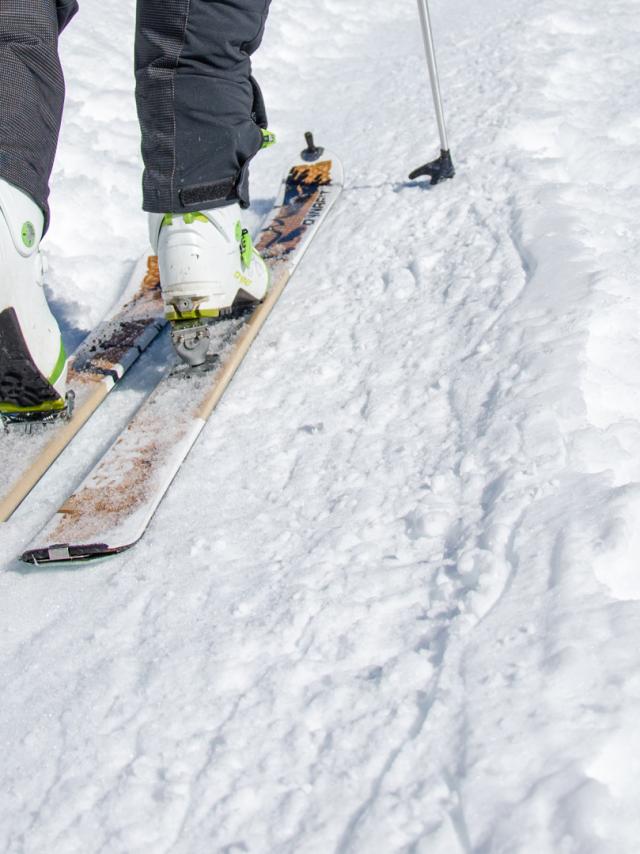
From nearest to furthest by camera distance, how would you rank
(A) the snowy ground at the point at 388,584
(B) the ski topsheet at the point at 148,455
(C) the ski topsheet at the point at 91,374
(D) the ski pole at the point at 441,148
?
(A) the snowy ground at the point at 388,584
(B) the ski topsheet at the point at 148,455
(C) the ski topsheet at the point at 91,374
(D) the ski pole at the point at 441,148

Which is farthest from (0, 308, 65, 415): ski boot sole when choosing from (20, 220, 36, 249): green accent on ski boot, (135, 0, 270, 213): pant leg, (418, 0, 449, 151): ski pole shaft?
(418, 0, 449, 151): ski pole shaft

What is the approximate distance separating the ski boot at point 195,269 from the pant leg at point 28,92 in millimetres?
414

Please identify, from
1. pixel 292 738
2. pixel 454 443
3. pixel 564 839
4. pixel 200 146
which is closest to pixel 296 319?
pixel 200 146

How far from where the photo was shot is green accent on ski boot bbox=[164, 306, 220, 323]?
2.42 metres

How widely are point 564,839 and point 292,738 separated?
459 mm

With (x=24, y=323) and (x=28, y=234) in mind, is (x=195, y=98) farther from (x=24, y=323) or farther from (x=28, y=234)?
(x=24, y=323)

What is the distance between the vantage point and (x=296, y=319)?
9.07 feet

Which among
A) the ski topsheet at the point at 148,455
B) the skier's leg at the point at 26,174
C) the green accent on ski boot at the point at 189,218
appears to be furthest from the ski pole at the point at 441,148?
the skier's leg at the point at 26,174

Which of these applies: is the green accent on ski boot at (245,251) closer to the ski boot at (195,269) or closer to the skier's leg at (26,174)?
the ski boot at (195,269)

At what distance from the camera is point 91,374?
8.69 ft

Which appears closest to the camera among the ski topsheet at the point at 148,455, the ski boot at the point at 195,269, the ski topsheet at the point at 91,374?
the ski topsheet at the point at 148,455

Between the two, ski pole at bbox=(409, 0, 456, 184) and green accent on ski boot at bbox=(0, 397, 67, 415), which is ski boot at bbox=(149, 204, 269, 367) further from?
ski pole at bbox=(409, 0, 456, 184)

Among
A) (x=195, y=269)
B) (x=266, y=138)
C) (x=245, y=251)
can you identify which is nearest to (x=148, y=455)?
(x=195, y=269)

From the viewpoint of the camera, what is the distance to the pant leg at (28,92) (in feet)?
6.38
